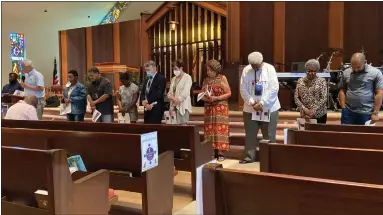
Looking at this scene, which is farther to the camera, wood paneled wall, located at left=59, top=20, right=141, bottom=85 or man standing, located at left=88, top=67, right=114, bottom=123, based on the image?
wood paneled wall, located at left=59, top=20, right=141, bottom=85

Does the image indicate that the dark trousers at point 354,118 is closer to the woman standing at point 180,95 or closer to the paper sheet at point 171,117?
the woman standing at point 180,95

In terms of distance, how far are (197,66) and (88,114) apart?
3345 mm

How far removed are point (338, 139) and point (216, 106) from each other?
1849 millimetres

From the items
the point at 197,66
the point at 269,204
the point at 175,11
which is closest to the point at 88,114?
the point at 197,66

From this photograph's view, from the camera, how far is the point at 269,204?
129cm

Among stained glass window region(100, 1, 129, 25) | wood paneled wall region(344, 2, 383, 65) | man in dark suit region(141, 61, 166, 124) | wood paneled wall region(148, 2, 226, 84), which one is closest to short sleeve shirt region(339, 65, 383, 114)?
man in dark suit region(141, 61, 166, 124)

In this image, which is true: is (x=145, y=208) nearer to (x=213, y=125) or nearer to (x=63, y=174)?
(x=63, y=174)

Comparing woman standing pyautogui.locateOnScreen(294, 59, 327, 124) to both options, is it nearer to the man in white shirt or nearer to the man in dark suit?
the man in white shirt

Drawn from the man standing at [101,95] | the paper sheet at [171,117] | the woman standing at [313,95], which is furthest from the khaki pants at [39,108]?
the woman standing at [313,95]

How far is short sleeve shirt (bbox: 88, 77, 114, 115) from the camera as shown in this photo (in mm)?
4361

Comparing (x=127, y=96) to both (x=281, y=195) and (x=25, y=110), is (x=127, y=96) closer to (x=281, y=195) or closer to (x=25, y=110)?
(x=25, y=110)

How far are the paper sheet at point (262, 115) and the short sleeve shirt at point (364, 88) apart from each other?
2.47 feet

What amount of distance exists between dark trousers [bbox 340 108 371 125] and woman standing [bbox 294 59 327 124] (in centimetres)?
19

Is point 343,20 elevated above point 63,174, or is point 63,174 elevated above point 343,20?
point 343,20
